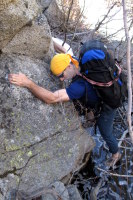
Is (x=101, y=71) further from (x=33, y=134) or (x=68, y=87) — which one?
(x=33, y=134)

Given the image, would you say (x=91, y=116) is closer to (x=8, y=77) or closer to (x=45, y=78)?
(x=45, y=78)

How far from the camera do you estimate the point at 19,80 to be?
2561mm

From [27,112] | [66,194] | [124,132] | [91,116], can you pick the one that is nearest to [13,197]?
[66,194]

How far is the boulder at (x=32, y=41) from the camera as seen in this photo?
2.68m

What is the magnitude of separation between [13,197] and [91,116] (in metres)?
1.47

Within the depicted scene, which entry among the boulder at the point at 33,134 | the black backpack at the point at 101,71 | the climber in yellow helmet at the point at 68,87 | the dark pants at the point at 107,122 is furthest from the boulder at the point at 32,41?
the dark pants at the point at 107,122

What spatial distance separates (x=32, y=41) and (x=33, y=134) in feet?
3.55

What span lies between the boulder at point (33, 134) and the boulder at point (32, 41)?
0.27 ft

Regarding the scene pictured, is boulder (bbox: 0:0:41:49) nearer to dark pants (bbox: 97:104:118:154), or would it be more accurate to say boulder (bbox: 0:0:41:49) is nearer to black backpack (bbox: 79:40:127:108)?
black backpack (bbox: 79:40:127:108)

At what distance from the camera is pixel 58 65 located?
2.78 m

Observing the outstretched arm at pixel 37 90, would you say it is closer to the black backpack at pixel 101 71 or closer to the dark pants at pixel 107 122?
the black backpack at pixel 101 71

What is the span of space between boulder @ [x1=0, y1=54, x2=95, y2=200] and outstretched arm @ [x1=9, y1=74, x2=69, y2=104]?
9 cm

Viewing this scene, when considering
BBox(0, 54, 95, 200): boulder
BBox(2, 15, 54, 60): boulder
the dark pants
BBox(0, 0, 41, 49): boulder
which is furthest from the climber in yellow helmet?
BBox(0, 0, 41, 49): boulder

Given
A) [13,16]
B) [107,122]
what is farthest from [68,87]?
[13,16]
